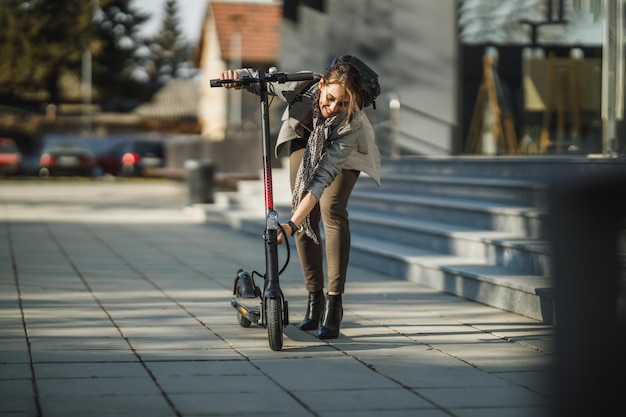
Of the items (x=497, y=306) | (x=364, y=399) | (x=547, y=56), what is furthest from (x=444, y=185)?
(x=364, y=399)

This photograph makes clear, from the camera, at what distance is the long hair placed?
19.4 feet

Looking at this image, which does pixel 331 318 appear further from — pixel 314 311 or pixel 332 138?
pixel 332 138

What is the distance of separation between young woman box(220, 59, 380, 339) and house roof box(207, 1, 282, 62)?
5475cm

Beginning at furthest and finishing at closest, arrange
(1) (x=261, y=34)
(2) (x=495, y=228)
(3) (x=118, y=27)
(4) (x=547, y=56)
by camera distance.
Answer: (3) (x=118, y=27) → (1) (x=261, y=34) → (4) (x=547, y=56) → (2) (x=495, y=228)

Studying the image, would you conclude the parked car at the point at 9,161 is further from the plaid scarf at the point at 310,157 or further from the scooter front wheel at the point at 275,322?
the scooter front wheel at the point at 275,322

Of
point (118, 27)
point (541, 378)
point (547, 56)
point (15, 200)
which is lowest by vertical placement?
point (15, 200)

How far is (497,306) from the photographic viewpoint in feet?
24.5

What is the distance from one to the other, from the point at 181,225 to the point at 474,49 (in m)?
5.29

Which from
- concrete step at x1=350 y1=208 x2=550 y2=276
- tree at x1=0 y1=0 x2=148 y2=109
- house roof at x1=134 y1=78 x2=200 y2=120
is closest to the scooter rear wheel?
concrete step at x1=350 y1=208 x2=550 y2=276

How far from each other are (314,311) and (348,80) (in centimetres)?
140

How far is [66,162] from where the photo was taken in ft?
133

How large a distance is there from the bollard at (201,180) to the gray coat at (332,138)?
1253 cm

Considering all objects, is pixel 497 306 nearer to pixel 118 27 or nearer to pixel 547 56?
pixel 547 56

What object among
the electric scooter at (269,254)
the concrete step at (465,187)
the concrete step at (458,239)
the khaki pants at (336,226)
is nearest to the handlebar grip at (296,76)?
the electric scooter at (269,254)
